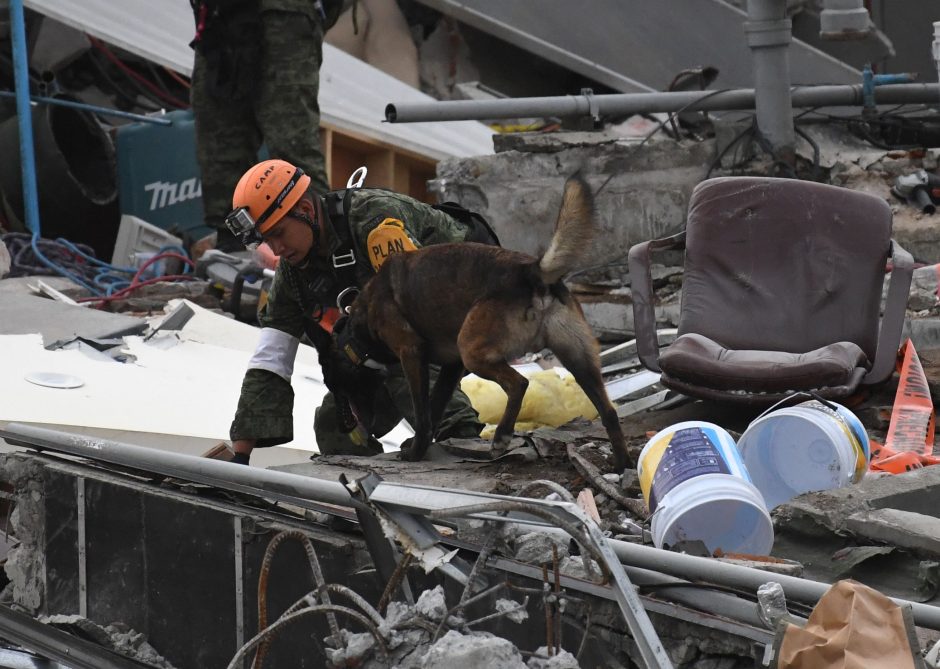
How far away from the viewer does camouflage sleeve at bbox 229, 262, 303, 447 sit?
15.7ft

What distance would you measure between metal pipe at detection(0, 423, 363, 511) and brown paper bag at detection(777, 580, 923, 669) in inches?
40.8

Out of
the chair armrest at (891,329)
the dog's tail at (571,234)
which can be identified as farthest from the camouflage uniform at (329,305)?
the chair armrest at (891,329)

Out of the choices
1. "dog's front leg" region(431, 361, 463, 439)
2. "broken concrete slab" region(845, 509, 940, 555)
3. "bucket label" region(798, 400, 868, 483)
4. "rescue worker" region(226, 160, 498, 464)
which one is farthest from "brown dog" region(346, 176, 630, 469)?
"broken concrete slab" region(845, 509, 940, 555)

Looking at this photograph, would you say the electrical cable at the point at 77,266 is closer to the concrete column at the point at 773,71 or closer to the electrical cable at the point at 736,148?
the electrical cable at the point at 736,148

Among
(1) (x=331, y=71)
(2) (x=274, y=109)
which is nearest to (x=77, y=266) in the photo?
(2) (x=274, y=109)

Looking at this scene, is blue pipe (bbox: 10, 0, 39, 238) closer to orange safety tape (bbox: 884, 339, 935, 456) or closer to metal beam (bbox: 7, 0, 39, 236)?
metal beam (bbox: 7, 0, 39, 236)

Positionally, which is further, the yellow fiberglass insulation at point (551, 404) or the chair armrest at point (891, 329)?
the yellow fiberglass insulation at point (551, 404)

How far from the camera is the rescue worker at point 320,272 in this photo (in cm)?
454

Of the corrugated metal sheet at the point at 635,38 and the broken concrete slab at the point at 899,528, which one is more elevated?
the corrugated metal sheet at the point at 635,38

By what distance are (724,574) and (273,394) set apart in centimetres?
275

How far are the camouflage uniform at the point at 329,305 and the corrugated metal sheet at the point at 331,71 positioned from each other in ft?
13.8

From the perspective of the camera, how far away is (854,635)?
2059mm

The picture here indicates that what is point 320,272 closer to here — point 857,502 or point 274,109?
point 857,502

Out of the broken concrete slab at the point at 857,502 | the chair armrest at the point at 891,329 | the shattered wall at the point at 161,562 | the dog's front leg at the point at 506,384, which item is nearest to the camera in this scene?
the broken concrete slab at the point at 857,502
